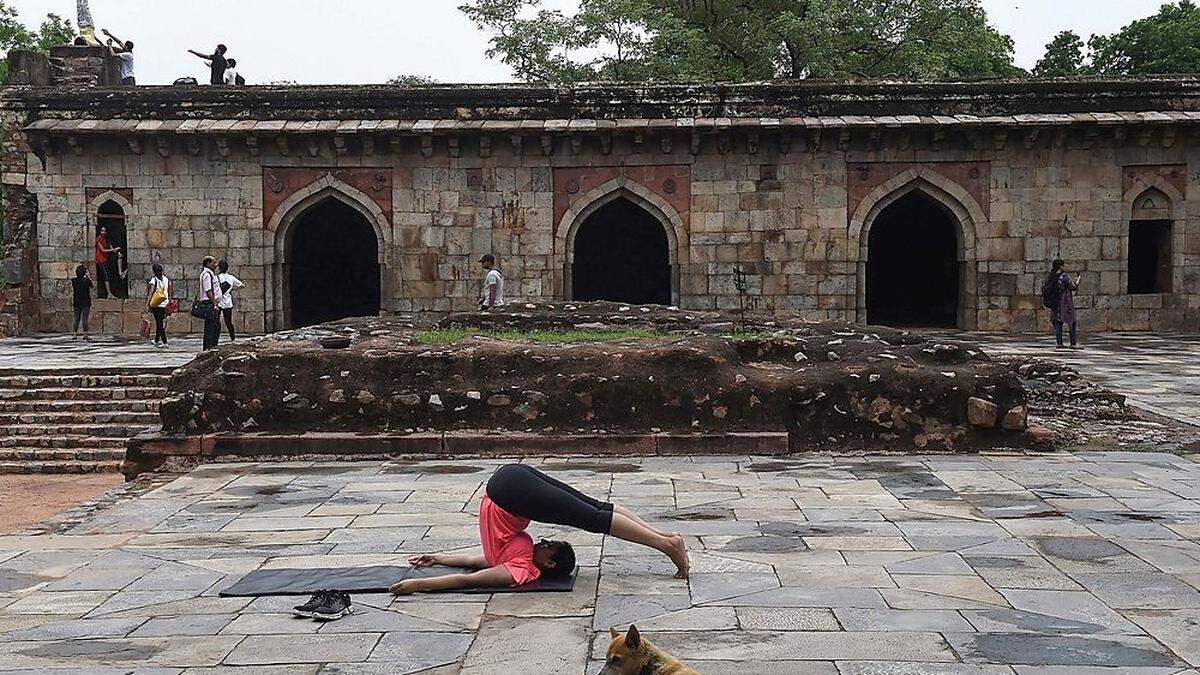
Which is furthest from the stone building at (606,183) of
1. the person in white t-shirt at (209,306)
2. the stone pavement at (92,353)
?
the person in white t-shirt at (209,306)

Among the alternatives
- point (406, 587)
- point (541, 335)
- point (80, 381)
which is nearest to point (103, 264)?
point (80, 381)

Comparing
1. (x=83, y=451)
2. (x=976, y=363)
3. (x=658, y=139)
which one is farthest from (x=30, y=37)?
(x=976, y=363)

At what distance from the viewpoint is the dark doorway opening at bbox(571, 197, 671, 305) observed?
2609 centimetres

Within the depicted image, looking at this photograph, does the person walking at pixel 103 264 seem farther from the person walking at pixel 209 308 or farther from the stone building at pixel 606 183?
the person walking at pixel 209 308

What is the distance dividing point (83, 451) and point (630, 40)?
69.7 feet

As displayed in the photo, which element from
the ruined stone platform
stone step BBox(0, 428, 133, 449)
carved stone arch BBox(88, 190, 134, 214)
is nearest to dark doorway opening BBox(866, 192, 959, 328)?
carved stone arch BBox(88, 190, 134, 214)

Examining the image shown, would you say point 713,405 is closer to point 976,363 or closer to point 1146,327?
point 976,363

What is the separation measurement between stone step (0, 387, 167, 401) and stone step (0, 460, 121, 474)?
1.54 meters

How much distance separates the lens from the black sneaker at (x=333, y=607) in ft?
16.1

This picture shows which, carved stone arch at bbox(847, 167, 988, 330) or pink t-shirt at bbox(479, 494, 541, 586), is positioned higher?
carved stone arch at bbox(847, 167, 988, 330)

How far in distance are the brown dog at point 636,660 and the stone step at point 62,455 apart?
9.70m

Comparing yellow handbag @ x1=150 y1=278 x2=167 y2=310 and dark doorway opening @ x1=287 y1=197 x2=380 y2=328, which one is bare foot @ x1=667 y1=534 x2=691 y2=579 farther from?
dark doorway opening @ x1=287 y1=197 x2=380 y2=328

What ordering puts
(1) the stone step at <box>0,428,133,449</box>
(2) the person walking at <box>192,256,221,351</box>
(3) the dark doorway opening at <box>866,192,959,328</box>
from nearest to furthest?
(1) the stone step at <box>0,428,133,449</box> < (2) the person walking at <box>192,256,221,351</box> < (3) the dark doorway opening at <box>866,192,959,328</box>

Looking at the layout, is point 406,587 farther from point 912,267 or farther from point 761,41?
point 761,41
